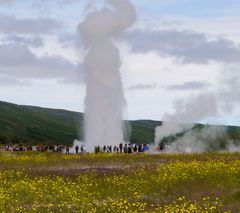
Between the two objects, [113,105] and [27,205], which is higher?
[113,105]

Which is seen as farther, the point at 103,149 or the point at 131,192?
the point at 103,149

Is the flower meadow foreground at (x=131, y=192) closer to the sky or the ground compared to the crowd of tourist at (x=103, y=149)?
closer to the ground

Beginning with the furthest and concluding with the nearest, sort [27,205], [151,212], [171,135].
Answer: [171,135] < [27,205] < [151,212]

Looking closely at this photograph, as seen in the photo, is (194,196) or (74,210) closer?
(74,210)

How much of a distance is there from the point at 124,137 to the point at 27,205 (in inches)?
3555

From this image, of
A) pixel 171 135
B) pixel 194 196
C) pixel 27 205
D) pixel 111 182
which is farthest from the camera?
pixel 171 135

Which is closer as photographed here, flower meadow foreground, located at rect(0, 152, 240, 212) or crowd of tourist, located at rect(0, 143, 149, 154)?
flower meadow foreground, located at rect(0, 152, 240, 212)

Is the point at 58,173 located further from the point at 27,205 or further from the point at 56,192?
the point at 27,205

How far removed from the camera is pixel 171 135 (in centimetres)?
9869

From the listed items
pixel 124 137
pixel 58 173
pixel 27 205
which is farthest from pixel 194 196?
pixel 124 137

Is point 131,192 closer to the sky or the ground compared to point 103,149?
closer to the ground

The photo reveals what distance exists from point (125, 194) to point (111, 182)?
12.8 feet

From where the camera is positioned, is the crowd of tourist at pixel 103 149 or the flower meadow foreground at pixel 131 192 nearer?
the flower meadow foreground at pixel 131 192

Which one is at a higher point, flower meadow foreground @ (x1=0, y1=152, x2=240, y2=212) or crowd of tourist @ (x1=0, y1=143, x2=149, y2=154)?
crowd of tourist @ (x1=0, y1=143, x2=149, y2=154)
